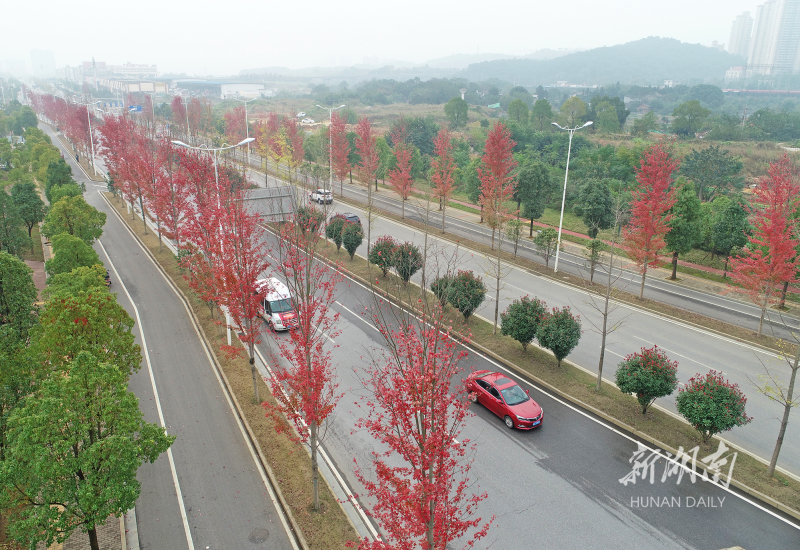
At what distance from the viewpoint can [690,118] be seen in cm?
8206

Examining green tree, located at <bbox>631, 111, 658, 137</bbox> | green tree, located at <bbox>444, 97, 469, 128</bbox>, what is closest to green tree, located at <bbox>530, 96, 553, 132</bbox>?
green tree, located at <bbox>444, 97, 469, 128</bbox>

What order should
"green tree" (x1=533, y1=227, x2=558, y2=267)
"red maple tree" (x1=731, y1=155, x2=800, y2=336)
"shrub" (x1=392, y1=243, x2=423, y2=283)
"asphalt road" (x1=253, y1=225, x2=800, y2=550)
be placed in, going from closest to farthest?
"asphalt road" (x1=253, y1=225, x2=800, y2=550)
"red maple tree" (x1=731, y1=155, x2=800, y2=336)
"shrub" (x1=392, y1=243, x2=423, y2=283)
"green tree" (x1=533, y1=227, x2=558, y2=267)

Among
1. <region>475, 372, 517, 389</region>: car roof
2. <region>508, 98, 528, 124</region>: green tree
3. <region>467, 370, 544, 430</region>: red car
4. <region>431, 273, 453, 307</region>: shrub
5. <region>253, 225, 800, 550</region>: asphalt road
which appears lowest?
<region>253, 225, 800, 550</region>: asphalt road

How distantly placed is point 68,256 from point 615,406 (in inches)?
926

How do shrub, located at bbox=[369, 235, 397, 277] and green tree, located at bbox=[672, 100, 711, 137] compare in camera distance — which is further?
green tree, located at bbox=[672, 100, 711, 137]

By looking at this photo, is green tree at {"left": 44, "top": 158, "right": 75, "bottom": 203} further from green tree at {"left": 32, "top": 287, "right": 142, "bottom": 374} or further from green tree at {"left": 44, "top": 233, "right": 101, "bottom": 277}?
green tree at {"left": 32, "top": 287, "right": 142, "bottom": 374}

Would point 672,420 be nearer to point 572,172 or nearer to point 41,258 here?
point 41,258

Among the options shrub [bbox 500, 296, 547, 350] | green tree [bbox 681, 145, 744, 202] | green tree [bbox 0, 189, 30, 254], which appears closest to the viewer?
shrub [bbox 500, 296, 547, 350]

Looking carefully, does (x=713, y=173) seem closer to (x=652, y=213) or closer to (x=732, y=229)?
(x=732, y=229)

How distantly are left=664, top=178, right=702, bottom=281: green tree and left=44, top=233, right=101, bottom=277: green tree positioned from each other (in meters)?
30.4

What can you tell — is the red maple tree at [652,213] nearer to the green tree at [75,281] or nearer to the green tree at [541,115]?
the green tree at [75,281]

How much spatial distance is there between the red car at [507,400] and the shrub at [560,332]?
2.52m

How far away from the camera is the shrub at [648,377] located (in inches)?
642

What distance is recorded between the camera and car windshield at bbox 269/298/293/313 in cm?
2370
